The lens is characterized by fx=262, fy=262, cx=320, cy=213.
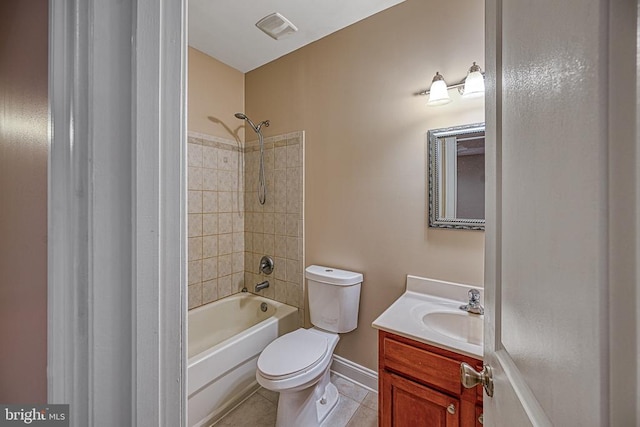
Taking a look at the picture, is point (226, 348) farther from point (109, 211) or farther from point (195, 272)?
point (109, 211)

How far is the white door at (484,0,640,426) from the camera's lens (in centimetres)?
25

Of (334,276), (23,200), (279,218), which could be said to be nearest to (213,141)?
(279,218)

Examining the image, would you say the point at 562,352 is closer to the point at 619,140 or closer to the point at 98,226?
the point at 619,140

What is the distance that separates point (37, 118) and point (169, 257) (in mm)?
445

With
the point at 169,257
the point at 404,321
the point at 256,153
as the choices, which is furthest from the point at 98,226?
the point at 256,153

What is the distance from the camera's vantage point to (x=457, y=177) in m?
1.46

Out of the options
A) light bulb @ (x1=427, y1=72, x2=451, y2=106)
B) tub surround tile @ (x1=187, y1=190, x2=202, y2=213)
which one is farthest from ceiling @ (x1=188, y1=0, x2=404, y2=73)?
tub surround tile @ (x1=187, y1=190, x2=202, y2=213)

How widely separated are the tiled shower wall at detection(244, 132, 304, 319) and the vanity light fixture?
1.01m

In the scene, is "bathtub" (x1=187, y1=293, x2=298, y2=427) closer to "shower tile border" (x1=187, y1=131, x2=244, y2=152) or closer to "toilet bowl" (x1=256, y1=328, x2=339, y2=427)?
"toilet bowl" (x1=256, y1=328, x2=339, y2=427)

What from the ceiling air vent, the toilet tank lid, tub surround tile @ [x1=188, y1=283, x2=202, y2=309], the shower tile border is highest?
the ceiling air vent

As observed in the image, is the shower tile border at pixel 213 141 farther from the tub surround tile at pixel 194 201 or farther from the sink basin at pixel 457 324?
the sink basin at pixel 457 324

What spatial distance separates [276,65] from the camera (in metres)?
2.25

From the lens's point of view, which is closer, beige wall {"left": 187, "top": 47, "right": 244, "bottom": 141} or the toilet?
the toilet
